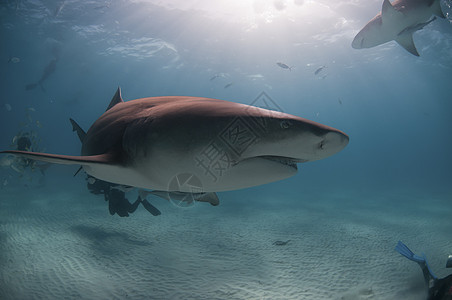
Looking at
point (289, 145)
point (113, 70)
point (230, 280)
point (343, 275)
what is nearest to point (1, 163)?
point (230, 280)

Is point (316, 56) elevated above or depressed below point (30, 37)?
above

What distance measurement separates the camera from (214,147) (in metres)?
1.57

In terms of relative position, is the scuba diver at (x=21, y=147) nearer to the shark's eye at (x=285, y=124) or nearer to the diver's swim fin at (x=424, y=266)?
the shark's eye at (x=285, y=124)

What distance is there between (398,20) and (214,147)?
668cm

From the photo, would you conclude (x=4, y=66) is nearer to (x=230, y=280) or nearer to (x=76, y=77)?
(x=76, y=77)

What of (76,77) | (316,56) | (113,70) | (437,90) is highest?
(316,56)

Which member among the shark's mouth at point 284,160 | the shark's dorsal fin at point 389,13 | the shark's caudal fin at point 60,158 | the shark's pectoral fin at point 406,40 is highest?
the shark's dorsal fin at point 389,13

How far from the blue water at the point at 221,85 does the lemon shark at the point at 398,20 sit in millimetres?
6053

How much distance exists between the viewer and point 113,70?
3734 cm

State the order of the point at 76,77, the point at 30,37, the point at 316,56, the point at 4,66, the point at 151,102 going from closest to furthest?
1. the point at 151,102
2. the point at 30,37
3. the point at 316,56
4. the point at 4,66
5. the point at 76,77

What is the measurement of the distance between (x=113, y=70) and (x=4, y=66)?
15586 mm

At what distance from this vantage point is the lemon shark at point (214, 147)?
4.76 ft

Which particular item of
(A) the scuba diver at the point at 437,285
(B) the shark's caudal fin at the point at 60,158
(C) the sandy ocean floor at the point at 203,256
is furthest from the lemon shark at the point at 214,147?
(A) the scuba diver at the point at 437,285

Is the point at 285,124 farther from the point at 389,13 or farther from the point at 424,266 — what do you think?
the point at 389,13
